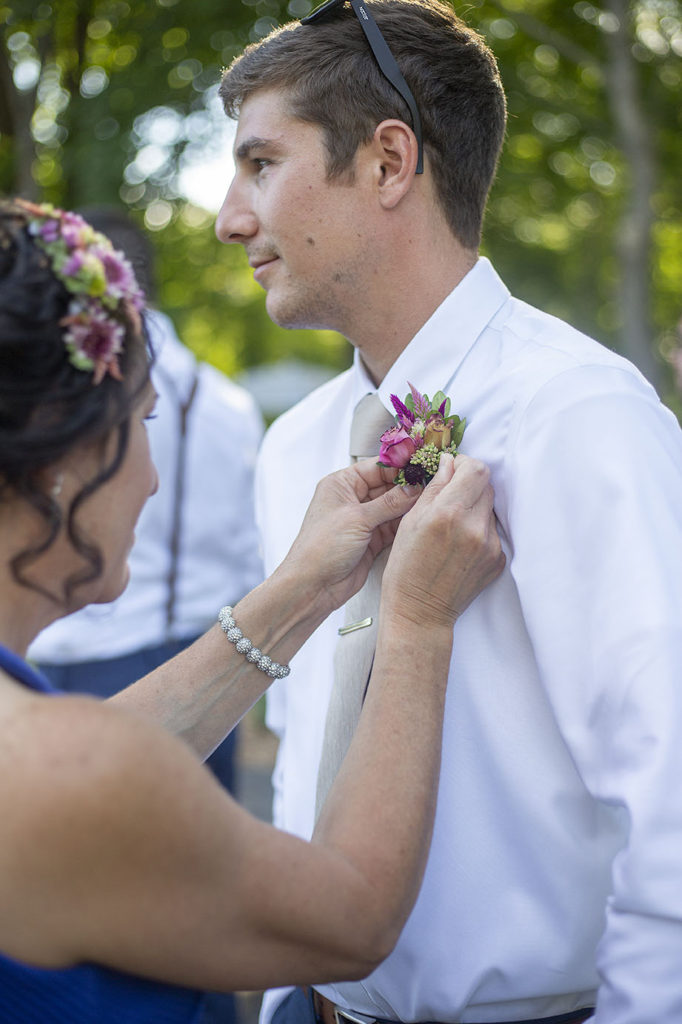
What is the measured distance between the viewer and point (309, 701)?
7.98 ft

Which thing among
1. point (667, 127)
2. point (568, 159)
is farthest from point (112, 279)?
point (568, 159)

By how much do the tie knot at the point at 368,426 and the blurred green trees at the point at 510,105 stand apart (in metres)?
5.01

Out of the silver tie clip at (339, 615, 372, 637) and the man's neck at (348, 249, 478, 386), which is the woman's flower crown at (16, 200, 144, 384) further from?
the man's neck at (348, 249, 478, 386)

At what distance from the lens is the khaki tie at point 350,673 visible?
6.45ft

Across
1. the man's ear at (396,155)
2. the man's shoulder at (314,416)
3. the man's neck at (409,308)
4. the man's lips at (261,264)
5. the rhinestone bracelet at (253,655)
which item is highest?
the man's ear at (396,155)

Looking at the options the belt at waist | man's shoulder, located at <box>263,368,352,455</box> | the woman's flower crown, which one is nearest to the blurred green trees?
man's shoulder, located at <box>263,368,352,455</box>

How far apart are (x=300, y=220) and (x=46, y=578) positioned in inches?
42.3

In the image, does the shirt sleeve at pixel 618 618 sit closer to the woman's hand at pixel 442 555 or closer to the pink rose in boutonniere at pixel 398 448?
the woman's hand at pixel 442 555

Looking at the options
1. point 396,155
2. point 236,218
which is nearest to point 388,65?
point 396,155

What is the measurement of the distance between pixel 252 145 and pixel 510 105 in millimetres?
7275

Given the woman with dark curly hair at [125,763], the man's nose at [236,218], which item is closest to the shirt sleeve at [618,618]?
the woman with dark curly hair at [125,763]

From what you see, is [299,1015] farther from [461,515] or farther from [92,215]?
[92,215]

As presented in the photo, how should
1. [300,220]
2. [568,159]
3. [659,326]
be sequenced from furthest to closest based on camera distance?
[659,326], [568,159], [300,220]

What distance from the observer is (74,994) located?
4.84 ft
